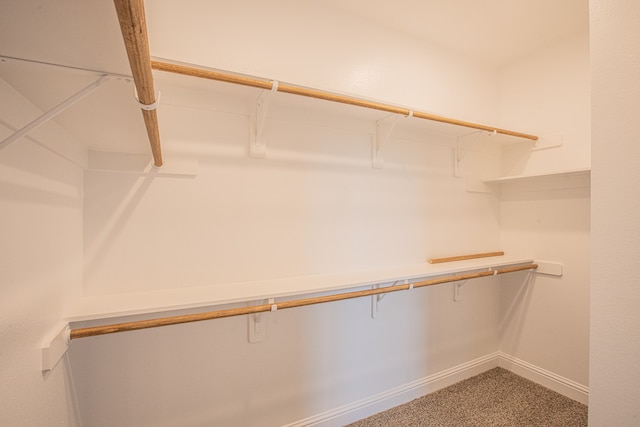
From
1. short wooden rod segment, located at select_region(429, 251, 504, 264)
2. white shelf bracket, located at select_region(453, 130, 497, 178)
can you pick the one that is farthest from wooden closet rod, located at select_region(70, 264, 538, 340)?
white shelf bracket, located at select_region(453, 130, 497, 178)

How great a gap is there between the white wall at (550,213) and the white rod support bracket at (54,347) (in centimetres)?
270

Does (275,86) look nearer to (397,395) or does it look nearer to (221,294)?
(221,294)

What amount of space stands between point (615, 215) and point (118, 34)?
4.12 feet

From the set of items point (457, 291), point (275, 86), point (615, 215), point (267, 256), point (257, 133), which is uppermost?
point (275, 86)

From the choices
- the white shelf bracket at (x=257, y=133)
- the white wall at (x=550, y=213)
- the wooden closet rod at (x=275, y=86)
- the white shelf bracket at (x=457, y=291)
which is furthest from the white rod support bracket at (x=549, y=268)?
the white shelf bracket at (x=257, y=133)

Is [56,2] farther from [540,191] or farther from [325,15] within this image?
[540,191]

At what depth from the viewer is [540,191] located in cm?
200

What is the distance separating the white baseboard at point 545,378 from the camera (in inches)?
70.1

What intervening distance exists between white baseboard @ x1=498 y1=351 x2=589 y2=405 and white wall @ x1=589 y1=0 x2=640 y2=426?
1.44 m

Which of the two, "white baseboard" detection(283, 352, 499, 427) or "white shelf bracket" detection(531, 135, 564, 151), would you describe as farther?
"white shelf bracket" detection(531, 135, 564, 151)

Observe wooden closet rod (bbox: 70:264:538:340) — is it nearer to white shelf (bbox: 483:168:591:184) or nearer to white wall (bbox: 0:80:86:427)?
white wall (bbox: 0:80:86:427)

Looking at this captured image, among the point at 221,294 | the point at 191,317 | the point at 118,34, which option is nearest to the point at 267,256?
the point at 221,294

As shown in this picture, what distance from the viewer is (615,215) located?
2.48 feet

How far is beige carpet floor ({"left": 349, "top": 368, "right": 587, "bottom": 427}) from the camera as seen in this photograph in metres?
1.60
